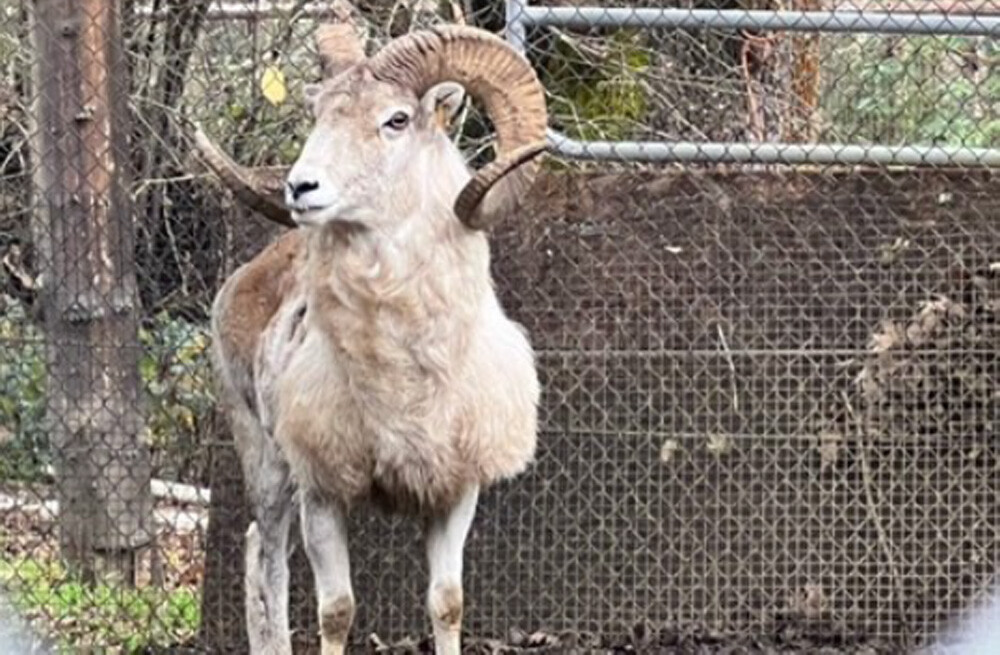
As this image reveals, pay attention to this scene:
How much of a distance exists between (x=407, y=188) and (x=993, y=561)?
3189mm

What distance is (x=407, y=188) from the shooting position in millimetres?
7734

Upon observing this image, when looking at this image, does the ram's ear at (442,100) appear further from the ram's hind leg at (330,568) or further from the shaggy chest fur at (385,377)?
the ram's hind leg at (330,568)

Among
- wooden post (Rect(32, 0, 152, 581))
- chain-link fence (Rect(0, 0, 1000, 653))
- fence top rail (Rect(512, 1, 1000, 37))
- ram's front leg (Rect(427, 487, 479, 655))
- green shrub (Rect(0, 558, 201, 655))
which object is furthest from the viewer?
wooden post (Rect(32, 0, 152, 581))

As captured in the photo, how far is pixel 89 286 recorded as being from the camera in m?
9.98

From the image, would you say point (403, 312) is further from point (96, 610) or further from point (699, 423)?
point (96, 610)

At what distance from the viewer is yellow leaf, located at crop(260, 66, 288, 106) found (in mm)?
9922

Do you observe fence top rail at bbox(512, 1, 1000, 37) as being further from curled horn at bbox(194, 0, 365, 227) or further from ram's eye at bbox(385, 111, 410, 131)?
ram's eye at bbox(385, 111, 410, 131)

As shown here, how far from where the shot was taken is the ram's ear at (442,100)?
25.8 feet

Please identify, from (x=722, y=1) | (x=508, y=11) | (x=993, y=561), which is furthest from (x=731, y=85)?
(x=993, y=561)

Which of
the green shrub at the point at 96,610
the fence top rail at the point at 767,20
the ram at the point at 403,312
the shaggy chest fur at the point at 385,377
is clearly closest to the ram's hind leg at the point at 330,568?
the ram at the point at 403,312

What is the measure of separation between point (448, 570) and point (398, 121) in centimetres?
166

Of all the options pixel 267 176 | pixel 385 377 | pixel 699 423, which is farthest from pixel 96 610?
pixel 699 423

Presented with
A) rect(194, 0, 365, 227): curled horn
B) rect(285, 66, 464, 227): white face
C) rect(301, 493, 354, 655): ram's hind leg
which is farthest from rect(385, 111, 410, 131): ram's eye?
rect(301, 493, 354, 655): ram's hind leg

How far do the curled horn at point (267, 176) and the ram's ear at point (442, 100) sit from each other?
310 mm
